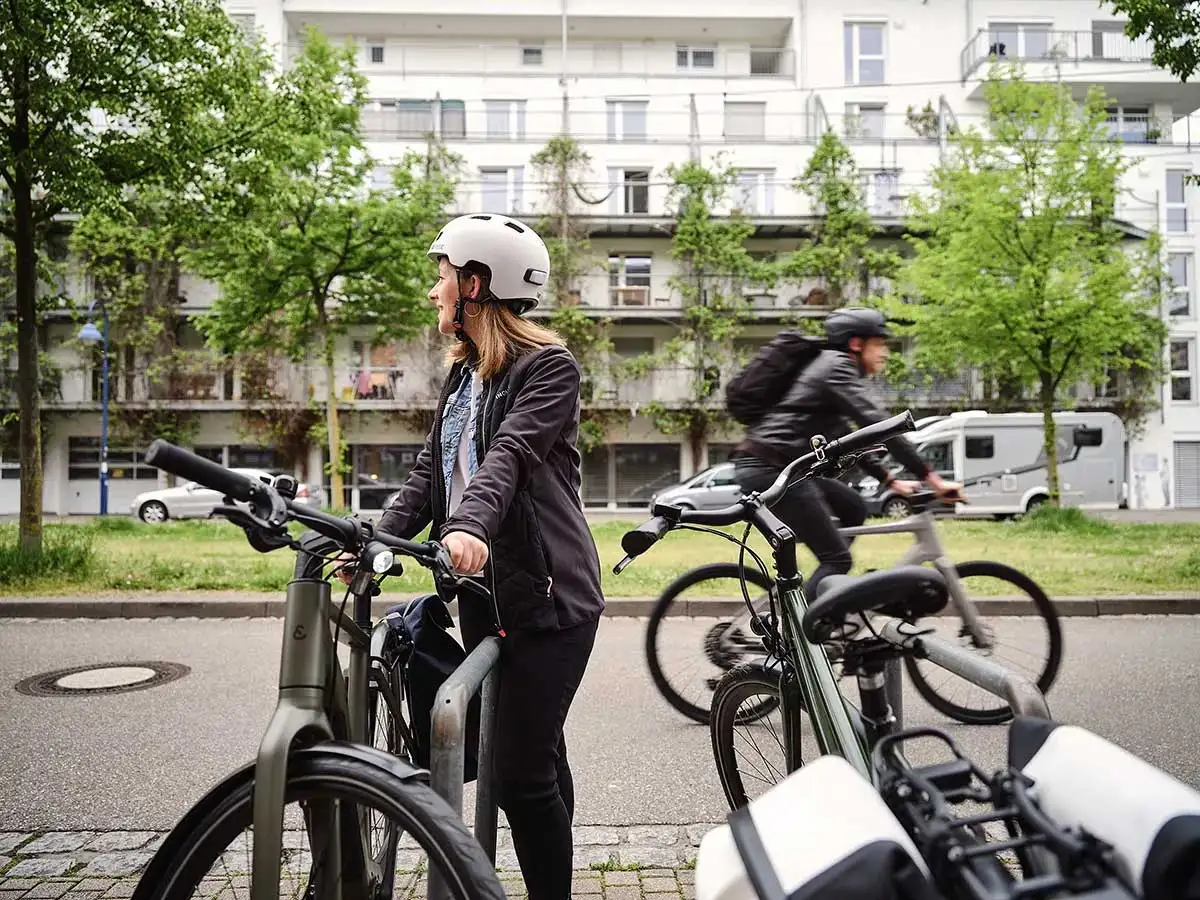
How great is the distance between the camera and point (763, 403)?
4.63 metres

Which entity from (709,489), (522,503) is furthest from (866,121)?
(522,503)

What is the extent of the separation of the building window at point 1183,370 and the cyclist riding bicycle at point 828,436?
1434 inches

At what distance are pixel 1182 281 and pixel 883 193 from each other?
12.3m

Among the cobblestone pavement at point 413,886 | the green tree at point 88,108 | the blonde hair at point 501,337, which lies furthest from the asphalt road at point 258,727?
the green tree at point 88,108

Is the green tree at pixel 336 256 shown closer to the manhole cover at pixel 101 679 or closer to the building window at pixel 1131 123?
the manhole cover at pixel 101 679

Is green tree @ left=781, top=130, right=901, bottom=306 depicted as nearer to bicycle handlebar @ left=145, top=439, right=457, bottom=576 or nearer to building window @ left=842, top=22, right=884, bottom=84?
building window @ left=842, top=22, right=884, bottom=84

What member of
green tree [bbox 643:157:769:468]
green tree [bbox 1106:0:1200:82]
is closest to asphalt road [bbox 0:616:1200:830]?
green tree [bbox 1106:0:1200:82]

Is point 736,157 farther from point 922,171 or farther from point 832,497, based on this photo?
point 832,497

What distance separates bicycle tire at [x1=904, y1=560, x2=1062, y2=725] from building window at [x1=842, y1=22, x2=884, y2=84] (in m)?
36.3

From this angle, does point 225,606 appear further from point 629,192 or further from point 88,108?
point 629,192

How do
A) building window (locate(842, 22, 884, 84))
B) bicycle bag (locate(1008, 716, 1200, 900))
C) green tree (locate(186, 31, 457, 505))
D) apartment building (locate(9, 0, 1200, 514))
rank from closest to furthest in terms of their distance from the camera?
bicycle bag (locate(1008, 716, 1200, 900)) < green tree (locate(186, 31, 457, 505)) < apartment building (locate(9, 0, 1200, 514)) < building window (locate(842, 22, 884, 84))

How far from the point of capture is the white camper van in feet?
85.3

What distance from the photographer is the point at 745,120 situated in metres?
36.1

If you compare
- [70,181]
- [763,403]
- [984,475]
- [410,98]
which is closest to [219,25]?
[70,181]
